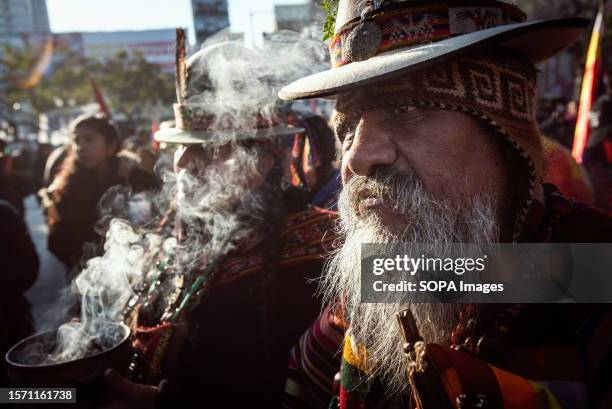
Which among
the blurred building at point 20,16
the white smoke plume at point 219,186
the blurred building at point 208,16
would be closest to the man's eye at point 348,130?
the white smoke plume at point 219,186

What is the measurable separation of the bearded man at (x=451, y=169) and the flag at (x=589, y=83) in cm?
328

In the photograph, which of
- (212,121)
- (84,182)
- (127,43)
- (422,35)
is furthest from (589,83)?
(127,43)

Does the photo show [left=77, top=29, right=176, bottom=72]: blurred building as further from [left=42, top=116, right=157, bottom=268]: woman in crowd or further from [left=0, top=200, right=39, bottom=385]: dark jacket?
[left=0, top=200, right=39, bottom=385]: dark jacket

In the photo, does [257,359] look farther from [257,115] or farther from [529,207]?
[529,207]

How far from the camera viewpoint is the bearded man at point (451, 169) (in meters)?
1.26

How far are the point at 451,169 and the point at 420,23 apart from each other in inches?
16.6

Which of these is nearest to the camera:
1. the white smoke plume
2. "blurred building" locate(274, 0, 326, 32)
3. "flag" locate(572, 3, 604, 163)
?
the white smoke plume

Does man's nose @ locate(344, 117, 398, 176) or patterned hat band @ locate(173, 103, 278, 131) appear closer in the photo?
man's nose @ locate(344, 117, 398, 176)

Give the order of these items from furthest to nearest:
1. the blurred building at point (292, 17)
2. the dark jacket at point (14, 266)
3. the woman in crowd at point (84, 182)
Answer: the woman in crowd at point (84, 182), the dark jacket at point (14, 266), the blurred building at point (292, 17)

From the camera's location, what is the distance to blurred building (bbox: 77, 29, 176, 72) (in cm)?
5847

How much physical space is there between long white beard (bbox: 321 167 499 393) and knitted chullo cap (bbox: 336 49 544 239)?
16cm

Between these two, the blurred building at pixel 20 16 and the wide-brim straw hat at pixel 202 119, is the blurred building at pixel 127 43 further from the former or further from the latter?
the wide-brim straw hat at pixel 202 119

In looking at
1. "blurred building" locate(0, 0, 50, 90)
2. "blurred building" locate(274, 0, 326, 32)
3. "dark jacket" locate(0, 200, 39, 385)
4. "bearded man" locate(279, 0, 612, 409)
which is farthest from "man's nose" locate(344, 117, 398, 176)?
"blurred building" locate(0, 0, 50, 90)

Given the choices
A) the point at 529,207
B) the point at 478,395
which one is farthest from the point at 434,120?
the point at 478,395
